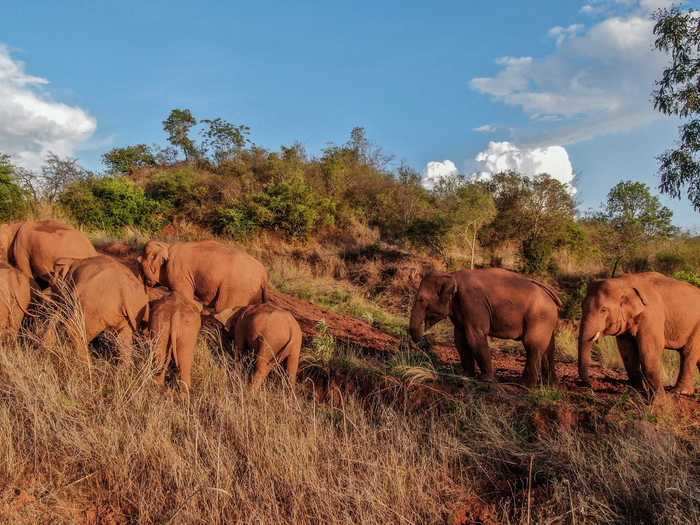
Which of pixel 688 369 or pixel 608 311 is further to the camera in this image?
pixel 688 369

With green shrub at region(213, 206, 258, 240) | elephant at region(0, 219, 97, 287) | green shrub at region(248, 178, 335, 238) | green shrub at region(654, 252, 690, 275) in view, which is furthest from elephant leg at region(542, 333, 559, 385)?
green shrub at region(213, 206, 258, 240)

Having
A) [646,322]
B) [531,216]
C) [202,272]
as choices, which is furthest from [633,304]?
[531,216]

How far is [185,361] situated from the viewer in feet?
19.4

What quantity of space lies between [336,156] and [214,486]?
27.1m

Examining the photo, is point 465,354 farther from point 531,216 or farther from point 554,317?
point 531,216

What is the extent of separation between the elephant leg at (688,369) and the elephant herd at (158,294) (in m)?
4.87

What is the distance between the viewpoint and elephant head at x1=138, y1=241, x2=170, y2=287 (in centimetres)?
858

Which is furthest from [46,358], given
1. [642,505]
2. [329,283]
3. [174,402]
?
[329,283]

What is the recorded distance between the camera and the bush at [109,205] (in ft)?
74.3

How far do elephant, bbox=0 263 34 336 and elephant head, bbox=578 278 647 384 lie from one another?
6.86 metres

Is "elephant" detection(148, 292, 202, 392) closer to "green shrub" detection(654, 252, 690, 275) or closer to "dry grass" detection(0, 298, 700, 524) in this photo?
"dry grass" detection(0, 298, 700, 524)

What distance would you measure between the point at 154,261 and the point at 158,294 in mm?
770

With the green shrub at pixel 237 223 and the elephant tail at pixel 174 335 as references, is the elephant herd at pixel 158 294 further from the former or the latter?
the green shrub at pixel 237 223

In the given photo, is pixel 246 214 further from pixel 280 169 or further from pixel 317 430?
pixel 317 430
